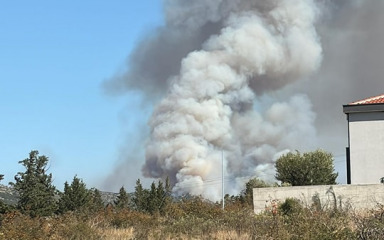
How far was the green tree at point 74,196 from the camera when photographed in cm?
4055

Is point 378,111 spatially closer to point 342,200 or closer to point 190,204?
point 342,200

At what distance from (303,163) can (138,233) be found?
29.6 meters

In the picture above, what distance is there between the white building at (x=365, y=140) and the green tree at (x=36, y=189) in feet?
64.4

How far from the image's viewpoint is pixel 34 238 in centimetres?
1622

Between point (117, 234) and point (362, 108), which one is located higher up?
point (362, 108)

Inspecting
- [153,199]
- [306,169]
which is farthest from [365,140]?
[153,199]

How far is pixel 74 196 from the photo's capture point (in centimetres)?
4112

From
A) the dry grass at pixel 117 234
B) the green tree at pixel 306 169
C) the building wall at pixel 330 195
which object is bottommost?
the dry grass at pixel 117 234

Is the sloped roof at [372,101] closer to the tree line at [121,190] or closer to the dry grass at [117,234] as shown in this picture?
the tree line at [121,190]

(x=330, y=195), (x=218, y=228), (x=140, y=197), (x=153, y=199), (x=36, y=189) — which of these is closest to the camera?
(x=218, y=228)

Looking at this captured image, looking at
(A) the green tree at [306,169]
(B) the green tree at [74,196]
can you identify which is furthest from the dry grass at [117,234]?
(A) the green tree at [306,169]

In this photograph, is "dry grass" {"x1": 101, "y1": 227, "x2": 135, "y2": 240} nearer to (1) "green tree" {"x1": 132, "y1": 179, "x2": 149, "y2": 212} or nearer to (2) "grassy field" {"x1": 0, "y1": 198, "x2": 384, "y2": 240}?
(2) "grassy field" {"x1": 0, "y1": 198, "x2": 384, "y2": 240}

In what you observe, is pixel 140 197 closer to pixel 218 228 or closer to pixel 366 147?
pixel 366 147

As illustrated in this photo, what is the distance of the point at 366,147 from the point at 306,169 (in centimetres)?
887
